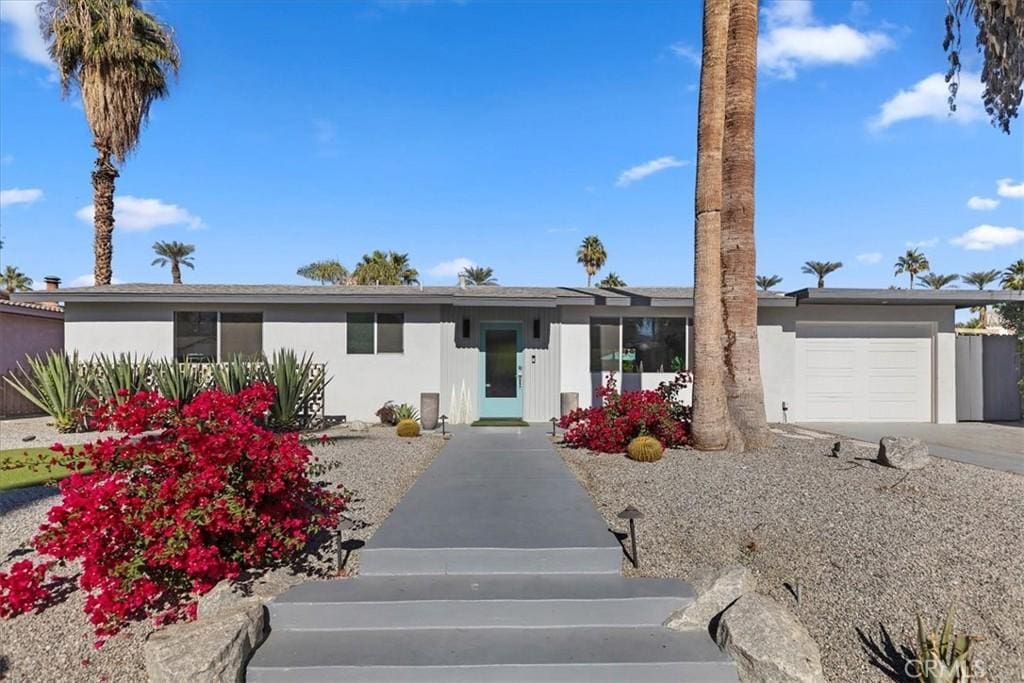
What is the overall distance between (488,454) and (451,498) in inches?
102

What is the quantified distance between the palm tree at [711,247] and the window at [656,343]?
4.30 m

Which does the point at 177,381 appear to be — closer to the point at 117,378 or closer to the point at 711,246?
the point at 117,378

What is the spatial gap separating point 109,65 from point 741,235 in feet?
57.8

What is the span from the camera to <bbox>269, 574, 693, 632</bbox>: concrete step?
349cm

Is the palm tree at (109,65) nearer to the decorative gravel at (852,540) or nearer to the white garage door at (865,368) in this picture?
the decorative gravel at (852,540)

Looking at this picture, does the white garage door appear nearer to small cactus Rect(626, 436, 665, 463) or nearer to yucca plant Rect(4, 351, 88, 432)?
small cactus Rect(626, 436, 665, 463)

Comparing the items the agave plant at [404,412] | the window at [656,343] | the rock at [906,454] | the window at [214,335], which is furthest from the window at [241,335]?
the rock at [906,454]

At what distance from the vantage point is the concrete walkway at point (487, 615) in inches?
121

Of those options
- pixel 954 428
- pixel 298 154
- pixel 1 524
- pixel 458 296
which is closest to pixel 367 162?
pixel 298 154

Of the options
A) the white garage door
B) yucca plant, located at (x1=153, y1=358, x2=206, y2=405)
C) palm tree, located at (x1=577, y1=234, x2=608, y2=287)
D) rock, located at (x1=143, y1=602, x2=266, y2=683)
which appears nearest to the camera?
rock, located at (x1=143, y1=602, x2=266, y2=683)

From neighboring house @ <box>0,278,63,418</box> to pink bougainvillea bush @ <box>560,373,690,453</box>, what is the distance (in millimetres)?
12898

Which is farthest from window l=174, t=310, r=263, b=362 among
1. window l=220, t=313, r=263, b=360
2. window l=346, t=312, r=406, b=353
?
window l=346, t=312, r=406, b=353

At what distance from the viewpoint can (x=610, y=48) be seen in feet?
40.8

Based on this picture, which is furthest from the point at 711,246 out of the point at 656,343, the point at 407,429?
the point at 407,429
